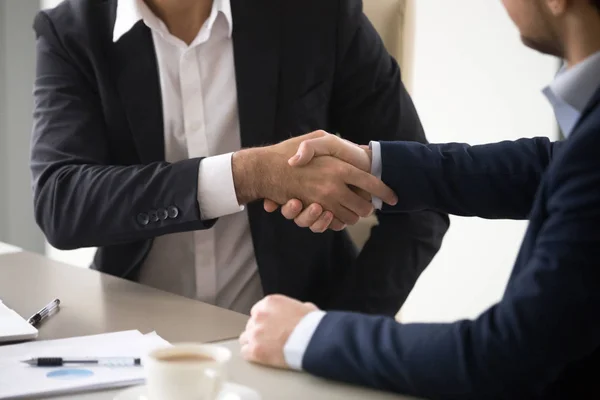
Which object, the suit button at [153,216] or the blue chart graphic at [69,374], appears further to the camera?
the suit button at [153,216]

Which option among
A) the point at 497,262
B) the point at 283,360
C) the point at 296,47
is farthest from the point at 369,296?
the point at 497,262

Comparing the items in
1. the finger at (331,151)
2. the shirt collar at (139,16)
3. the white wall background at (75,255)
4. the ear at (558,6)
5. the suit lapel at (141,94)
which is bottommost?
the white wall background at (75,255)

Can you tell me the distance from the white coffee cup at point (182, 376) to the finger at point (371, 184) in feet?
1.61

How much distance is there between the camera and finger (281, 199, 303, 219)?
4.19 feet

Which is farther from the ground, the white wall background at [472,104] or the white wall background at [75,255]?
the white wall background at [472,104]

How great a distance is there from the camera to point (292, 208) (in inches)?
50.4

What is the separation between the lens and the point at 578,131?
0.69 m

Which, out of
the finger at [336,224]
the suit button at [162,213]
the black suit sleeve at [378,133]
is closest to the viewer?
the suit button at [162,213]

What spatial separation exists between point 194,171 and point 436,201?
40cm

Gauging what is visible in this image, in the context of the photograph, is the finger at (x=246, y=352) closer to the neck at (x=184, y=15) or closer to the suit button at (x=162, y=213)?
the suit button at (x=162, y=213)

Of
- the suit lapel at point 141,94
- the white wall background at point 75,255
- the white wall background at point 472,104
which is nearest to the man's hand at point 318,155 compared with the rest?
the suit lapel at point 141,94

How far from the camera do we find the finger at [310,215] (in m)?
1.28

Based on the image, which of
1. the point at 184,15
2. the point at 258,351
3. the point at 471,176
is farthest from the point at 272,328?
the point at 184,15

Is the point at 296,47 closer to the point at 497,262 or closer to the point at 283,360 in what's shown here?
the point at 283,360
